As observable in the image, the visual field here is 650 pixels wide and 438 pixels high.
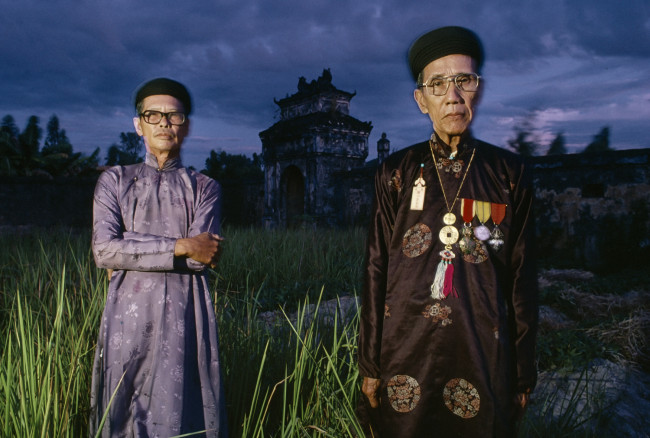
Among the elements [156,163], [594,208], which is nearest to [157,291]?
[156,163]

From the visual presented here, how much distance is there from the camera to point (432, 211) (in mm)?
1396

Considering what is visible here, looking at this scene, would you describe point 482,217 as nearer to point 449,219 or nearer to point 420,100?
point 449,219

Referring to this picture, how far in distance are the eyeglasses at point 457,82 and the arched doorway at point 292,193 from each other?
24.6 ft

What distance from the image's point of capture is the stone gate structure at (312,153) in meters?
8.12

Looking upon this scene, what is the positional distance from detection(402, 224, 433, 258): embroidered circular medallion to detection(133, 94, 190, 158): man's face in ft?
2.85

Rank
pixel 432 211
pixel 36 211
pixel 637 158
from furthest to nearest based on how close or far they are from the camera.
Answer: pixel 36 211 < pixel 637 158 < pixel 432 211

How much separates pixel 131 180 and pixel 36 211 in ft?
29.5

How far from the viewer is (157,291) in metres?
1.46

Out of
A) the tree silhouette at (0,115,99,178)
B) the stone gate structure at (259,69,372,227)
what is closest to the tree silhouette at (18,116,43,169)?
the tree silhouette at (0,115,99,178)

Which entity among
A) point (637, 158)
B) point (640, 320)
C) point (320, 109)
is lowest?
point (640, 320)

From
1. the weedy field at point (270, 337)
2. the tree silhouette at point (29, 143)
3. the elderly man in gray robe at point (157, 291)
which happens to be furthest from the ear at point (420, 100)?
the tree silhouette at point (29, 143)

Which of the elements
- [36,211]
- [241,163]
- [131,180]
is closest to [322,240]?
[131,180]

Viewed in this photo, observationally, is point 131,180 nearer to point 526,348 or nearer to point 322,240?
point 526,348

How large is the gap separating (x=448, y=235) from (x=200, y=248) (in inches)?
30.2
